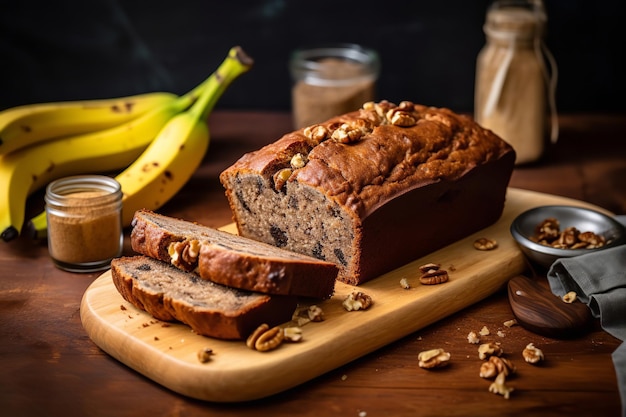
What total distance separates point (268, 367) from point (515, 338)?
0.91 metres

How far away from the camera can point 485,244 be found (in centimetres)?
344

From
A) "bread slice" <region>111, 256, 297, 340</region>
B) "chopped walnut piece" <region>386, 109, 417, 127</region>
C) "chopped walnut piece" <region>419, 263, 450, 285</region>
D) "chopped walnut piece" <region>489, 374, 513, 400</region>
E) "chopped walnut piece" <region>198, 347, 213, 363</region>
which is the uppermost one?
"chopped walnut piece" <region>386, 109, 417, 127</region>

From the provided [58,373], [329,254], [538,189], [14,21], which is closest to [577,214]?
[538,189]

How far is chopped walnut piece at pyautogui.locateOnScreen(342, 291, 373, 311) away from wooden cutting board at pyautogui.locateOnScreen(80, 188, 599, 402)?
0.06 ft

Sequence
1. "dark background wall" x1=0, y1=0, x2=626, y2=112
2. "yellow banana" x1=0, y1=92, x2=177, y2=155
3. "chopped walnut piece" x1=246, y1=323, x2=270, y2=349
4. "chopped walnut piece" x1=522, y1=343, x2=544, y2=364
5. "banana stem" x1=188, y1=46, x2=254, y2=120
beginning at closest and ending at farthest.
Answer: "chopped walnut piece" x1=246, y1=323, x2=270, y2=349 → "chopped walnut piece" x1=522, y1=343, x2=544, y2=364 → "yellow banana" x1=0, y1=92, x2=177, y2=155 → "banana stem" x1=188, y1=46, x2=254, y2=120 → "dark background wall" x1=0, y1=0, x2=626, y2=112

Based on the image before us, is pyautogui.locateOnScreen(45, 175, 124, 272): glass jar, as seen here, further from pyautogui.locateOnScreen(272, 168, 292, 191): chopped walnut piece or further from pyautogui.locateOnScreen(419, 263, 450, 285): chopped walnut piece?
pyautogui.locateOnScreen(419, 263, 450, 285): chopped walnut piece

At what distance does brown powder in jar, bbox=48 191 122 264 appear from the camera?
335cm

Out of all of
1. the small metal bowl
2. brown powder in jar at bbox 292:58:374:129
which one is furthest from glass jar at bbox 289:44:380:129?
the small metal bowl

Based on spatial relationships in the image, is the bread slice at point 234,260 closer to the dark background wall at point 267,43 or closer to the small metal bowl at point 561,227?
the small metal bowl at point 561,227

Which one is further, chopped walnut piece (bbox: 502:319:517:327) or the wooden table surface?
chopped walnut piece (bbox: 502:319:517:327)

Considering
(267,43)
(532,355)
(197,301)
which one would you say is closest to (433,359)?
(532,355)

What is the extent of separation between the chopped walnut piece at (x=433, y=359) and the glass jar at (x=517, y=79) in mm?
1993

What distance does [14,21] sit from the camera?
5.04 m

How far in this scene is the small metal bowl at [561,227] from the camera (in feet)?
10.7
